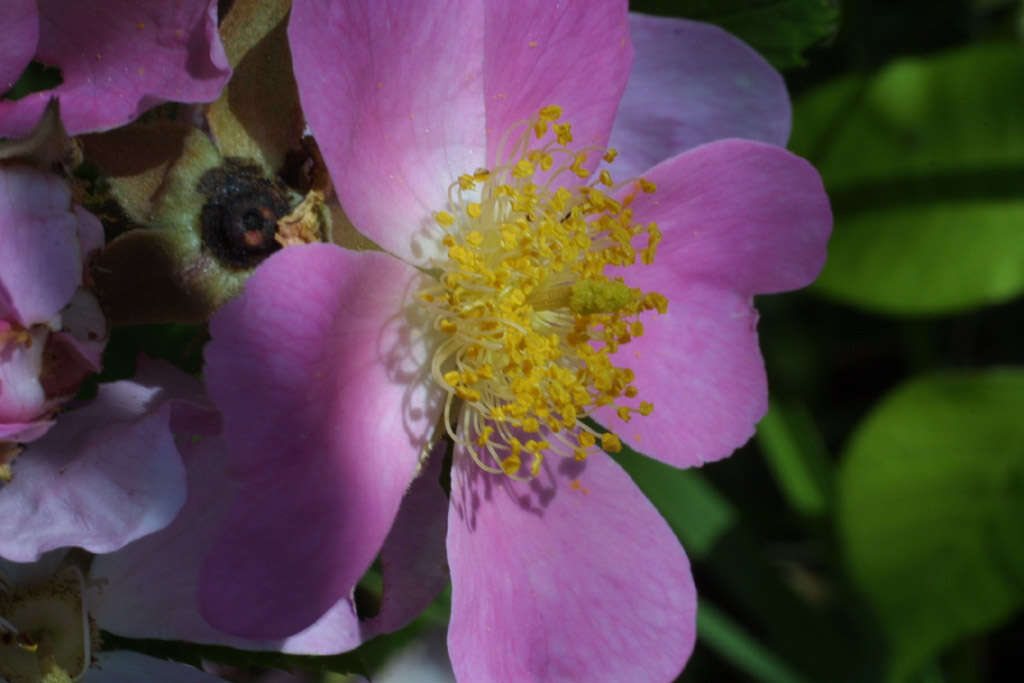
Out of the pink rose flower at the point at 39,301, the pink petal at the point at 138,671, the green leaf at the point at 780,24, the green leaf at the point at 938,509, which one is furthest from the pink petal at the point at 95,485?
the green leaf at the point at 938,509

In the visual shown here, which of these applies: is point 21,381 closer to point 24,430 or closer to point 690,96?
point 24,430

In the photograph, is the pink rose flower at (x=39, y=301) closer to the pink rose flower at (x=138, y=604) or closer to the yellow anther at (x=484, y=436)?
the pink rose flower at (x=138, y=604)

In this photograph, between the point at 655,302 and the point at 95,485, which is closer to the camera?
the point at 95,485

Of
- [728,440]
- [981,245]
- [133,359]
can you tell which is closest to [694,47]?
[728,440]

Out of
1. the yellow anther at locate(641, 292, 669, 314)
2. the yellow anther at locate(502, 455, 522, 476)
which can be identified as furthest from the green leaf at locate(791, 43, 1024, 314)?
the yellow anther at locate(502, 455, 522, 476)

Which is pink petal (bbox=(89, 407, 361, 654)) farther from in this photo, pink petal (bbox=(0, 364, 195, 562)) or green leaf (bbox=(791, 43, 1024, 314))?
green leaf (bbox=(791, 43, 1024, 314))

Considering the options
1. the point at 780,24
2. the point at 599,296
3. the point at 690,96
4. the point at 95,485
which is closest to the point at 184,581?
the point at 95,485
